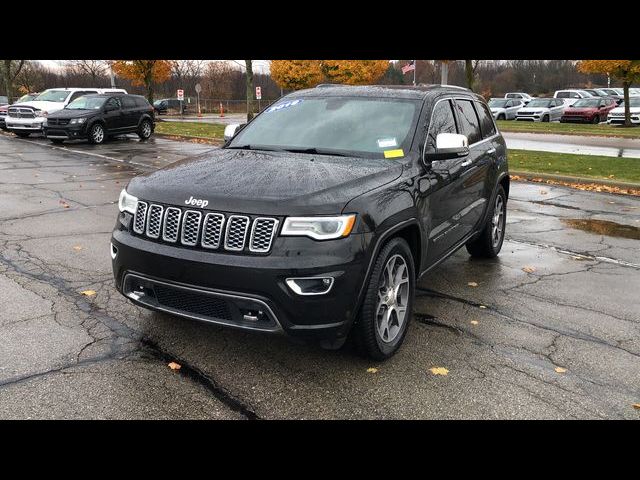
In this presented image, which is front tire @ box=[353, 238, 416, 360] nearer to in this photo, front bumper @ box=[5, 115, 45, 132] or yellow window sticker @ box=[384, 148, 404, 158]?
yellow window sticker @ box=[384, 148, 404, 158]

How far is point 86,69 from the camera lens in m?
53.6

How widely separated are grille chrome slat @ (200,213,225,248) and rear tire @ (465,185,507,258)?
3.58 meters

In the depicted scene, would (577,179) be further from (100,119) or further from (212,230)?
(100,119)

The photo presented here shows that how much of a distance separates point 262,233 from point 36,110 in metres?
20.8

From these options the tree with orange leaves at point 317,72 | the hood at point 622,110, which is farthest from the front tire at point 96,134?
the tree with orange leaves at point 317,72

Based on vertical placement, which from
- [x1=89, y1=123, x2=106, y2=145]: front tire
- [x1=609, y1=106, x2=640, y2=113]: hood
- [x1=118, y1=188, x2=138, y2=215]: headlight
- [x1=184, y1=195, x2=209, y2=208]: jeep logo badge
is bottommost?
[x1=118, y1=188, x2=138, y2=215]: headlight

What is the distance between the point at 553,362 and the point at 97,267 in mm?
4217

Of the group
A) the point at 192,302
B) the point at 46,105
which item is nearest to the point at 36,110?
the point at 46,105

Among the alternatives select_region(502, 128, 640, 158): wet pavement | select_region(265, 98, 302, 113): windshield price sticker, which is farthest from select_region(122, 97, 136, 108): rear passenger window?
select_region(265, 98, 302, 113): windshield price sticker

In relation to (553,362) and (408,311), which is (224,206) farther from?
(553,362)

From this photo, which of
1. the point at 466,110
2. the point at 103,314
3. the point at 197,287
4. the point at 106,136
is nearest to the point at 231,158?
the point at 197,287

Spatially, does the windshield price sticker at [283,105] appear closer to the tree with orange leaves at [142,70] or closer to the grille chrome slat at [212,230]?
the grille chrome slat at [212,230]

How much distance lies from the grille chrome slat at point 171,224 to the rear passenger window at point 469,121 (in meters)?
3.08

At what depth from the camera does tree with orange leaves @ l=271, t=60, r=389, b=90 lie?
45.0 meters
